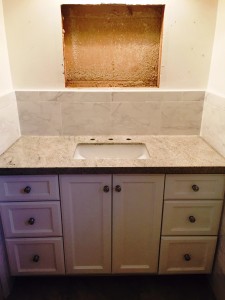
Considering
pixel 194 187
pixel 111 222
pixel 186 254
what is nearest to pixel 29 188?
pixel 111 222

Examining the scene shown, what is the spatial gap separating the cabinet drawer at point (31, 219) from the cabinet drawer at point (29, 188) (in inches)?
1.4

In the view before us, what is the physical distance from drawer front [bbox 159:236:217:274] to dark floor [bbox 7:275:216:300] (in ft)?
0.40

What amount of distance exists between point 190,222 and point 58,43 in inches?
49.8

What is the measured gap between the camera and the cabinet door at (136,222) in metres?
1.29

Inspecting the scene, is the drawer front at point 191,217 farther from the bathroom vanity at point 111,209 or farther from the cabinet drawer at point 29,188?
the cabinet drawer at point 29,188

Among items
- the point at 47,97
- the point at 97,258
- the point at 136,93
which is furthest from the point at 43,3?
the point at 97,258

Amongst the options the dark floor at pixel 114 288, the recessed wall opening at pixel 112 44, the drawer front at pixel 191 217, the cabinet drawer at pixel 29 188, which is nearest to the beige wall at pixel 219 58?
the recessed wall opening at pixel 112 44

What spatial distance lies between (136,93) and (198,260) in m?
1.07

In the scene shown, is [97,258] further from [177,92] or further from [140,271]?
[177,92]

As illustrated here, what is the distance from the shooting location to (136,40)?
5.19ft

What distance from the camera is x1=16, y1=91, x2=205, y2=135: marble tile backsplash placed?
1.58 meters

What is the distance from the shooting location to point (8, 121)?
1461 mm

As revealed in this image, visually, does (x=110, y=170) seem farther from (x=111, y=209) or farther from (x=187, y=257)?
(x=187, y=257)

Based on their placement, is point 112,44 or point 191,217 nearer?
point 191,217
